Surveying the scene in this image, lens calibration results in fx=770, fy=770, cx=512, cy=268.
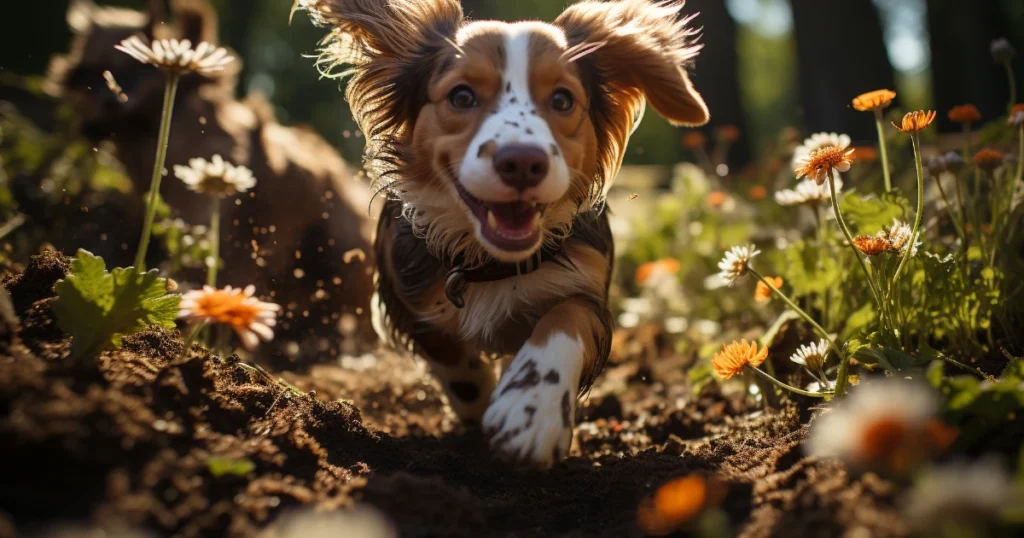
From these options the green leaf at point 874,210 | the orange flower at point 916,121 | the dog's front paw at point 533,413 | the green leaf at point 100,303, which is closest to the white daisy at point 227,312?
the green leaf at point 100,303

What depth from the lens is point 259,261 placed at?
3.42m

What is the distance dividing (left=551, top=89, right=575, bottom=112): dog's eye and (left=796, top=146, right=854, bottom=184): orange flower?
84 centimetres

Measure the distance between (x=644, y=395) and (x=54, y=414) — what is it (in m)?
2.79

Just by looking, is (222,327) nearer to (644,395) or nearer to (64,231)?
(64,231)

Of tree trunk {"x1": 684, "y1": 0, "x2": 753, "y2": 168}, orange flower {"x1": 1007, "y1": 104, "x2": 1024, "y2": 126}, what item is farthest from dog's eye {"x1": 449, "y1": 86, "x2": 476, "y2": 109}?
tree trunk {"x1": 684, "y1": 0, "x2": 753, "y2": 168}

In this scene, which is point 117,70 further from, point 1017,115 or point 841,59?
point 841,59

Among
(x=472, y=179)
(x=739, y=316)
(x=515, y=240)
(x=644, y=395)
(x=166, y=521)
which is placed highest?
(x=472, y=179)

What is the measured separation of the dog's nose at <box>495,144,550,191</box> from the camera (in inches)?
93.1

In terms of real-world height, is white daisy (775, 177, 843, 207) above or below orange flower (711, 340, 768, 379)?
above

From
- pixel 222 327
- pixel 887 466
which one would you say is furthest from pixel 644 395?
pixel 887 466

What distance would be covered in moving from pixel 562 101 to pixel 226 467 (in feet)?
5.74

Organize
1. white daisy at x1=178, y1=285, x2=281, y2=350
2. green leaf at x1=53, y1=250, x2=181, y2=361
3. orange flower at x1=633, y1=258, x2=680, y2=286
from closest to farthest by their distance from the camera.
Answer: green leaf at x1=53, y1=250, x2=181, y2=361 → white daisy at x1=178, y1=285, x2=281, y2=350 → orange flower at x1=633, y1=258, x2=680, y2=286

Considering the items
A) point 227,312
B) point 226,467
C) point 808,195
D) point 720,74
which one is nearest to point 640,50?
→ point 808,195

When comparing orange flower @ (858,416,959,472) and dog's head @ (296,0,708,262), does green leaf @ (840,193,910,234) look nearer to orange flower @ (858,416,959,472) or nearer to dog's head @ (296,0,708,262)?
dog's head @ (296,0,708,262)
